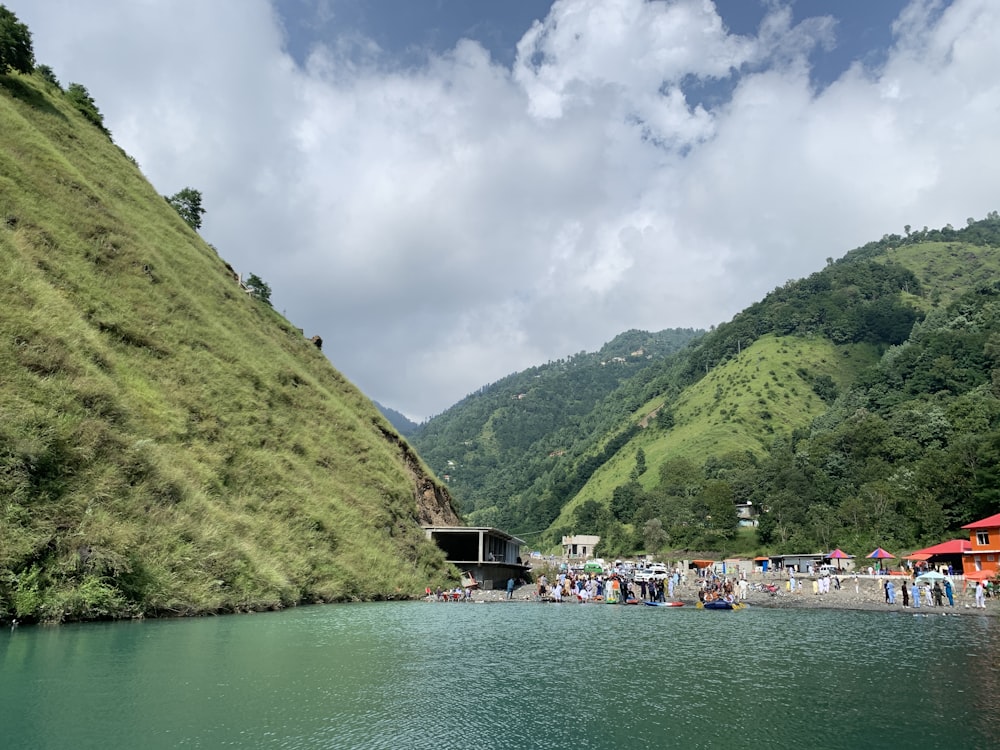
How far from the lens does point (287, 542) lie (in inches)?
1298

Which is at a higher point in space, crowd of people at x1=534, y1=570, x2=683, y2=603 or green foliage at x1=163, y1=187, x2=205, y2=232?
green foliage at x1=163, y1=187, x2=205, y2=232

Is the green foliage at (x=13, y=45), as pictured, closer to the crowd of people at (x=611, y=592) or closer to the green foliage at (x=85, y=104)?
the green foliage at (x=85, y=104)

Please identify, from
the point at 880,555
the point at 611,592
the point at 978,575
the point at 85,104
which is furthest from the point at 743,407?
the point at 85,104

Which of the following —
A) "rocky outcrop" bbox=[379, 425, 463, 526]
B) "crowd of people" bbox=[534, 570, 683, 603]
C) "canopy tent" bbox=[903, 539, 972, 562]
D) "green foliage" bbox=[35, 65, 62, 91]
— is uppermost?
"green foliage" bbox=[35, 65, 62, 91]

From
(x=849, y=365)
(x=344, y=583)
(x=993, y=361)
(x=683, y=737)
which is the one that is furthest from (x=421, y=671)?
(x=849, y=365)

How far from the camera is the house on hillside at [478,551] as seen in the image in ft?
177

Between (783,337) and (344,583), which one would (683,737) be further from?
(783,337)

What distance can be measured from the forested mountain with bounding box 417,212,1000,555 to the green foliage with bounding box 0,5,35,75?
94204 mm

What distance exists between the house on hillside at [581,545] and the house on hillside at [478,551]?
242 feet

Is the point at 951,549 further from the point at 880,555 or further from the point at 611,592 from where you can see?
the point at 611,592

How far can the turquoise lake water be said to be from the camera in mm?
9734

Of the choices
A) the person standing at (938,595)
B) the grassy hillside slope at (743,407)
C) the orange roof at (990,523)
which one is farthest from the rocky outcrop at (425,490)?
the grassy hillside slope at (743,407)

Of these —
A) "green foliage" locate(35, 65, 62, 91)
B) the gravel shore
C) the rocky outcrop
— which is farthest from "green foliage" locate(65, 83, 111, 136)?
the gravel shore

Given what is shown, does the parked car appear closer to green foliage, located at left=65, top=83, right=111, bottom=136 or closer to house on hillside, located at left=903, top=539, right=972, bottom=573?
house on hillside, located at left=903, top=539, right=972, bottom=573
